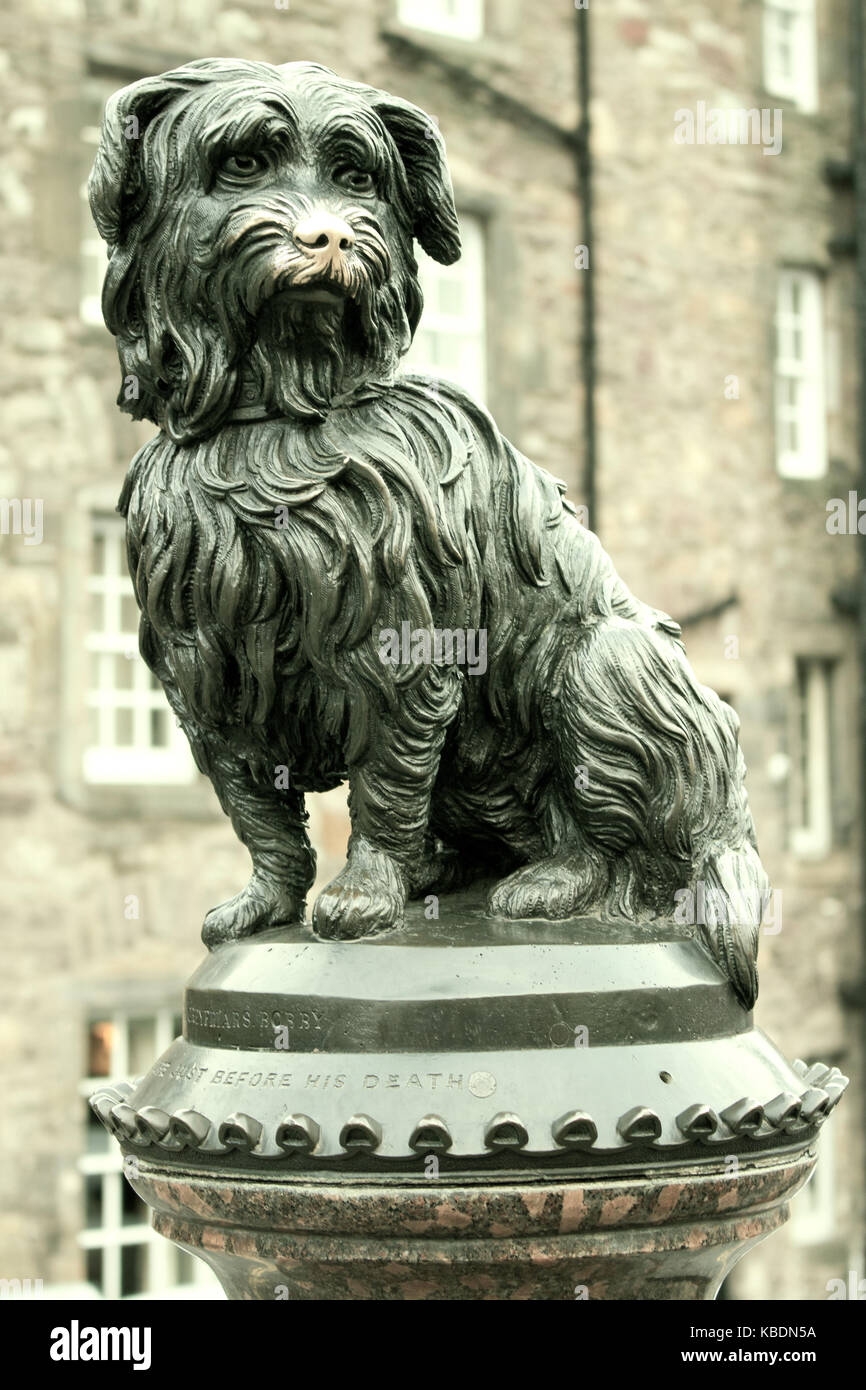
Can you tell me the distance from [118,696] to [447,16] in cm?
536

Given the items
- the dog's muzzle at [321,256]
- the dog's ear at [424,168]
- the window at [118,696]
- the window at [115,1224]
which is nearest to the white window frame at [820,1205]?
the window at [115,1224]

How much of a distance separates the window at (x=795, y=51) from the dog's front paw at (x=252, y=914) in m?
→ 12.4

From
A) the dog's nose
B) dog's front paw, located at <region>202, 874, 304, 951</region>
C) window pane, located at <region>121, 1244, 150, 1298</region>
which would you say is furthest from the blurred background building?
the dog's nose

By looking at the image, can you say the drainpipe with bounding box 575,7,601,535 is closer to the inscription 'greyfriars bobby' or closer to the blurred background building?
the blurred background building

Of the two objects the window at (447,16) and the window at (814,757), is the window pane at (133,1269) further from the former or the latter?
the window at (447,16)

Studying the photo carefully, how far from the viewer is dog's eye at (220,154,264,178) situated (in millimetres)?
2639

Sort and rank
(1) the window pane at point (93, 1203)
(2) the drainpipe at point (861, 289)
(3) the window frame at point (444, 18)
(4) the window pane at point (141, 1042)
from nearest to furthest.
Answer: (1) the window pane at point (93, 1203) < (4) the window pane at point (141, 1042) < (3) the window frame at point (444, 18) < (2) the drainpipe at point (861, 289)

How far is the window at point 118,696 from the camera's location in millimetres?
10094

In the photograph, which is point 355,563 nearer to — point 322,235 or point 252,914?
point 322,235

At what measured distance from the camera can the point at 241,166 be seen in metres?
2.64

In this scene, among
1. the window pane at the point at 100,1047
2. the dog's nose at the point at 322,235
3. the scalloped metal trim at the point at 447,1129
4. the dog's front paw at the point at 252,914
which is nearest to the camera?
the scalloped metal trim at the point at 447,1129

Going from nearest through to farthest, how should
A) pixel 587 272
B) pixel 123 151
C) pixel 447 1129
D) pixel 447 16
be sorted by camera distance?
pixel 447 1129, pixel 123 151, pixel 447 16, pixel 587 272

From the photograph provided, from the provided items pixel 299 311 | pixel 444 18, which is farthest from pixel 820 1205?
pixel 299 311

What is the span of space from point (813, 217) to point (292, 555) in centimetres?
1219
